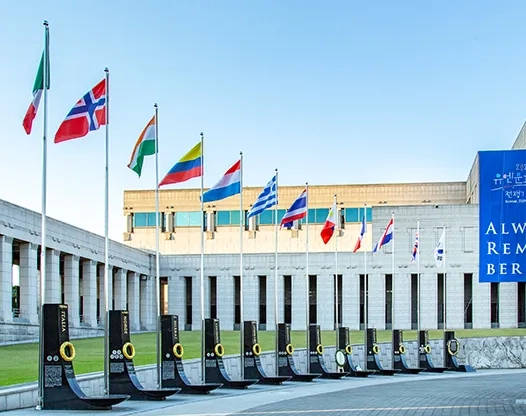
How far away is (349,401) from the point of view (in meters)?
28.0

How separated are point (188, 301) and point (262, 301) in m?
5.76

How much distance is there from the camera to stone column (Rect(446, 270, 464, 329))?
74.9 meters

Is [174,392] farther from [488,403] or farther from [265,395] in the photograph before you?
[488,403]

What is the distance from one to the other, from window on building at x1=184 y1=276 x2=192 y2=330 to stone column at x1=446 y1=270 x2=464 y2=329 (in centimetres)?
1923

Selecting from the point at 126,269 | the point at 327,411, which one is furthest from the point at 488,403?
the point at 126,269

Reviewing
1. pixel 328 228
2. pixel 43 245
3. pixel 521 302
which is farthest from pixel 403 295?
pixel 43 245

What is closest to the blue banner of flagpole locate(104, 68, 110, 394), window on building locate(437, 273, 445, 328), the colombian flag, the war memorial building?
the colombian flag

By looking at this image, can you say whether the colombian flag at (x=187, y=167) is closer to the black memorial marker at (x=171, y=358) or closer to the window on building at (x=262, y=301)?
the black memorial marker at (x=171, y=358)

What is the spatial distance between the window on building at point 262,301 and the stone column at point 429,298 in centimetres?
1184

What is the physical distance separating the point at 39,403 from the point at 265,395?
8.42 meters

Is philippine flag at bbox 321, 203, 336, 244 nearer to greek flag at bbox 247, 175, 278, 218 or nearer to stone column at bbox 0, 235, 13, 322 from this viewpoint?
greek flag at bbox 247, 175, 278, 218

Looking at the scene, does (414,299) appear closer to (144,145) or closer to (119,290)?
(119,290)

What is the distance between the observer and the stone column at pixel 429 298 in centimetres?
7562

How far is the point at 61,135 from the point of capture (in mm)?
24891
